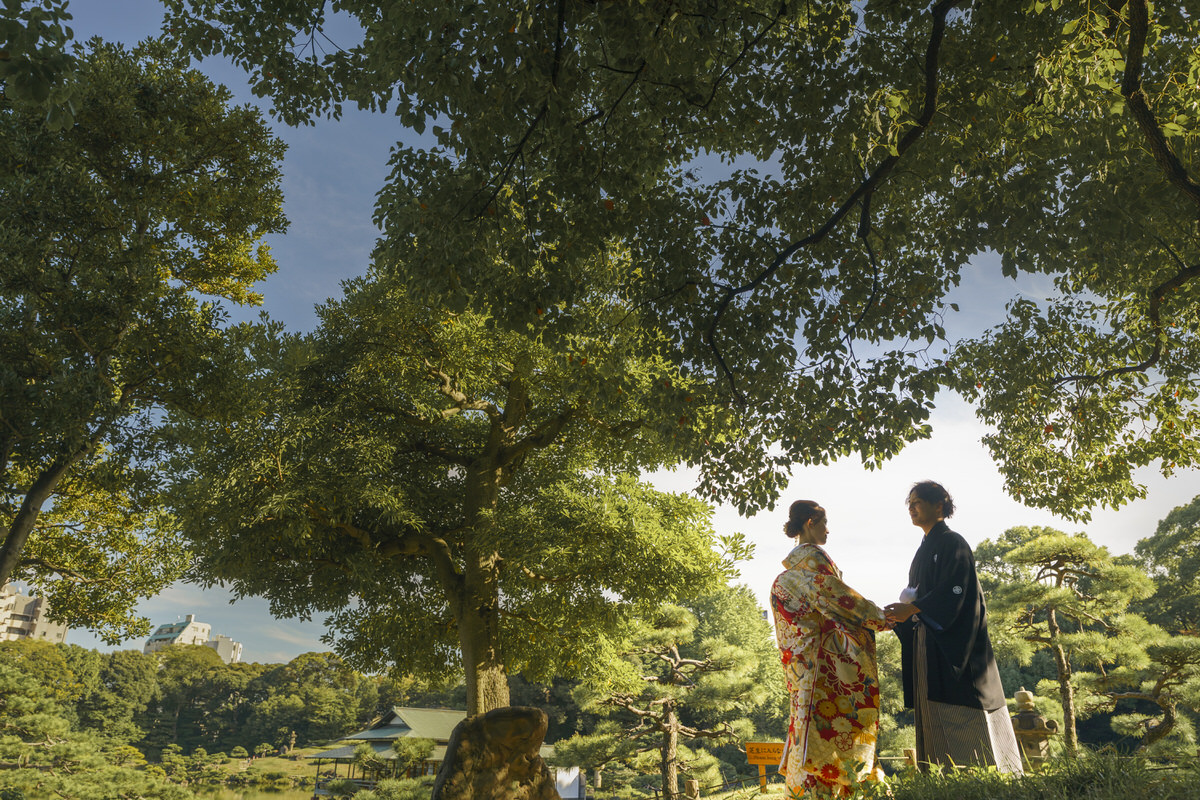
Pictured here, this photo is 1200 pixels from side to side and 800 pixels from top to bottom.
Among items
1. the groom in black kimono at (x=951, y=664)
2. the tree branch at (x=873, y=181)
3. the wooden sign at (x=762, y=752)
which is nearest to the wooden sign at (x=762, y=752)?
the wooden sign at (x=762, y=752)

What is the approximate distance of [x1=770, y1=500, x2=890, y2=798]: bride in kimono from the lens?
3.87m

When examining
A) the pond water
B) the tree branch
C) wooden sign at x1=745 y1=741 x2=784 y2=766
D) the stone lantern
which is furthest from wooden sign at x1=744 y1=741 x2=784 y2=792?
the pond water

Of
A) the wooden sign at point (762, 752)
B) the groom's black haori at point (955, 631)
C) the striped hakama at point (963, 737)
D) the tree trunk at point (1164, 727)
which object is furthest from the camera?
the tree trunk at point (1164, 727)

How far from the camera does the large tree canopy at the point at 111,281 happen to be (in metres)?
7.25

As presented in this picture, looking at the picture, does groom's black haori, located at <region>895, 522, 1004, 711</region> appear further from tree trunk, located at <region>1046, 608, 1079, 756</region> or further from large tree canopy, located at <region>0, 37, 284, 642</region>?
tree trunk, located at <region>1046, 608, 1079, 756</region>

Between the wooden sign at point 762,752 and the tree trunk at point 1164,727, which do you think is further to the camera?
the tree trunk at point 1164,727

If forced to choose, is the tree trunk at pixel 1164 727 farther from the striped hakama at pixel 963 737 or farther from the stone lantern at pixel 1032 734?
the striped hakama at pixel 963 737

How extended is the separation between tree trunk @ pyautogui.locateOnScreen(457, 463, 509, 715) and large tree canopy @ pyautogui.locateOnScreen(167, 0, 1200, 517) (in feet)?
13.8

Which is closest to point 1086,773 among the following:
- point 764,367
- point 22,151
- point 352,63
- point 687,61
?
point 764,367

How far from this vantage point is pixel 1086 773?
2562 millimetres

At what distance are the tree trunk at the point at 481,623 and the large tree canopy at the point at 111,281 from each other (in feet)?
12.5

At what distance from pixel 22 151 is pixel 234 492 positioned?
454 cm

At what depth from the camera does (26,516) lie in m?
7.43

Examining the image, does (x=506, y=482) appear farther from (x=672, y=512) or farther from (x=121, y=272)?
(x=121, y=272)
